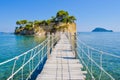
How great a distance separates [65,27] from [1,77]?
76.3 m

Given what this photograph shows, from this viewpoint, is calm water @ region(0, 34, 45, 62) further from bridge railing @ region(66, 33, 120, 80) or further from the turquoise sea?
bridge railing @ region(66, 33, 120, 80)

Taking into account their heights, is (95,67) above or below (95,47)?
above

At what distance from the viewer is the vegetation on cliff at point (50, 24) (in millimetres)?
91812

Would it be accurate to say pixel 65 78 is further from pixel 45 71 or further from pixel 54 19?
pixel 54 19

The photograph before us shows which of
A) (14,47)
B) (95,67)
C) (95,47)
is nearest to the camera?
(95,67)

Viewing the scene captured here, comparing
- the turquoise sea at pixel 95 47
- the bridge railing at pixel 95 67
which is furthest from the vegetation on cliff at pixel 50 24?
the bridge railing at pixel 95 67

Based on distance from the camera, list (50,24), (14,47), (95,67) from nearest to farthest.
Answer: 1. (95,67)
2. (14,47)
3. (50,24)

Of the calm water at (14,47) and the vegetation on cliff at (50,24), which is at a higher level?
the vegetation on cliff at (50,24)

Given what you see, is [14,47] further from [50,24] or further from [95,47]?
[50,24]

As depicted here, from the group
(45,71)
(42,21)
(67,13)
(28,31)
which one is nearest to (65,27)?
(67,13)

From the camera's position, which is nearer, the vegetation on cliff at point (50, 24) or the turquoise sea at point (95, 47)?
the turquoise sea at point (95, 47)

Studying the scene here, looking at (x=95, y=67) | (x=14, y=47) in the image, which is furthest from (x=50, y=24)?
(x=95, y=67)

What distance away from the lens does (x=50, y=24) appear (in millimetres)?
96062

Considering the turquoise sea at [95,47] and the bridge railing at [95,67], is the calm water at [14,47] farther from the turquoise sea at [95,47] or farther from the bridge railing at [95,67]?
the bridge railing at [95,67]
